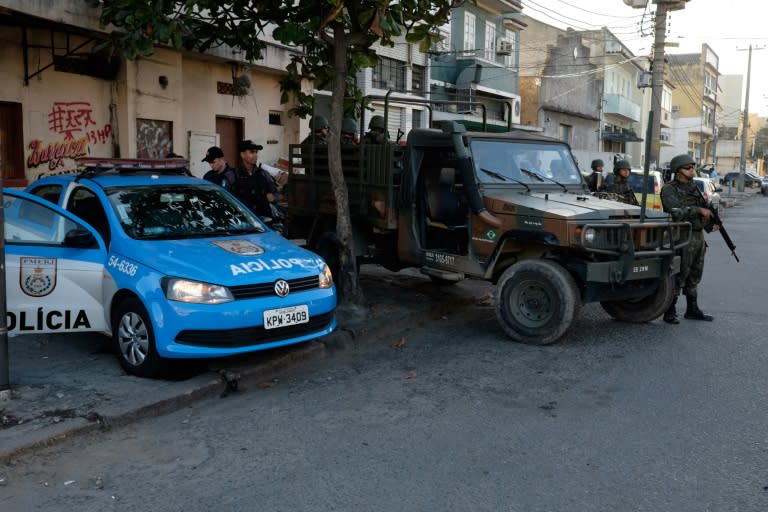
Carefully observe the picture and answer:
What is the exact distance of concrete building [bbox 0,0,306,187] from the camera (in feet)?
33.6

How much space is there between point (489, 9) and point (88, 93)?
71.8 ft

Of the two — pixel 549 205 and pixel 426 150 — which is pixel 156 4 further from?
pixel 549 205

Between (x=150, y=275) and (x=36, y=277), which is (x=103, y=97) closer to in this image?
(x=36, y=277)

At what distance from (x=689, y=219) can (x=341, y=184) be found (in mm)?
3972

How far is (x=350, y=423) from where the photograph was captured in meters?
4.73

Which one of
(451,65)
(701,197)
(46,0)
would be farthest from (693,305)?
(451,65)

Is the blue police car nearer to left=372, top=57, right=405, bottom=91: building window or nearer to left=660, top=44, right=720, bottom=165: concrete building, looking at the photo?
left=372, top=57, right=405, bottom=91: building window

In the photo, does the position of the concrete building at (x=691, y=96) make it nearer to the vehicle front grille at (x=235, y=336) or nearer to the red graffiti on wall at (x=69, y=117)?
the red graffiti on wall at (x=69, y=117)

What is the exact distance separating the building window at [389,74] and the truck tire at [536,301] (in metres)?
16.8

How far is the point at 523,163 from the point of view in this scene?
778cm

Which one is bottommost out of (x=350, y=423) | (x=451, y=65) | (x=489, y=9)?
(x=350, y=423)

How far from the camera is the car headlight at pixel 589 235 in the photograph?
255 inches

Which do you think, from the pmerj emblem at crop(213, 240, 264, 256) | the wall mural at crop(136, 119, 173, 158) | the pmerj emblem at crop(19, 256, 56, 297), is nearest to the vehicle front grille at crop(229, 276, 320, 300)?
the pmerj emblem at crop(213, 240, 264, 256)

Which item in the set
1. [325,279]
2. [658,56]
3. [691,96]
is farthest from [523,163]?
[691,96]
